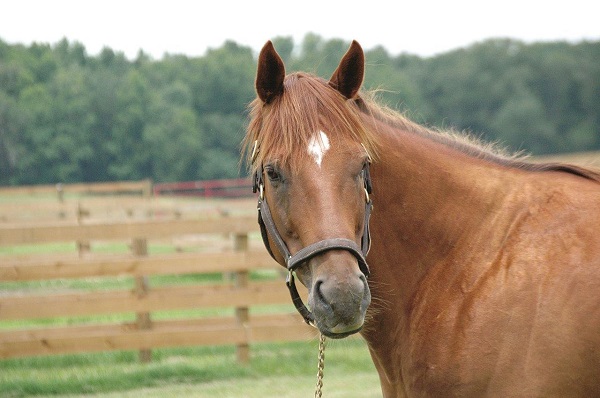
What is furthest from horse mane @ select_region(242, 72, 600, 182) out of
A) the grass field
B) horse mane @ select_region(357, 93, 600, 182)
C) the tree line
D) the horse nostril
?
the grass field

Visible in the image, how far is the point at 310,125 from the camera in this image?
2547mm

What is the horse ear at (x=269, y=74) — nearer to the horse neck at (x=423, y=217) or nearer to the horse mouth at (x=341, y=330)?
the horse neck at (x=423, y=217)

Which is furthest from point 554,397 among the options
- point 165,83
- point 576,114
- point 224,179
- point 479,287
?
point 576,114

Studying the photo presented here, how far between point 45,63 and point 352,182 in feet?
30.9

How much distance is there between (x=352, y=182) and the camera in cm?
249

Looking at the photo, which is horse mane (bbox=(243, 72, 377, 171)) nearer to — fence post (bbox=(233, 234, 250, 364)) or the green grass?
the green grass

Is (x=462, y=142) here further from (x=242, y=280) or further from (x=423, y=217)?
(x=242, y=280)

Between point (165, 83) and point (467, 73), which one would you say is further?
point (467, 73)

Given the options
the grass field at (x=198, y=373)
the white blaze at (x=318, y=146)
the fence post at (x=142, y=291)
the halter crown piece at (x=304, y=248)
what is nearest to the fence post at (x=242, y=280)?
the grass field at (x=198, y=373)

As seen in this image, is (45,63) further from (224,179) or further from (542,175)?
(224,179)

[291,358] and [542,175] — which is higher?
[542,175]

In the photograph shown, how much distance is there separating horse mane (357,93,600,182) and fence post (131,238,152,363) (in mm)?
4501

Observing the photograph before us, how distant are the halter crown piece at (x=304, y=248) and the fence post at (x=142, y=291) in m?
4.48

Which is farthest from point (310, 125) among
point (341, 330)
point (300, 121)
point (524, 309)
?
point (524, 309)
